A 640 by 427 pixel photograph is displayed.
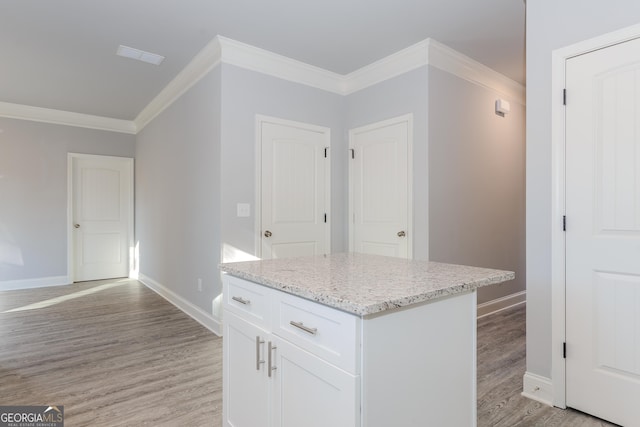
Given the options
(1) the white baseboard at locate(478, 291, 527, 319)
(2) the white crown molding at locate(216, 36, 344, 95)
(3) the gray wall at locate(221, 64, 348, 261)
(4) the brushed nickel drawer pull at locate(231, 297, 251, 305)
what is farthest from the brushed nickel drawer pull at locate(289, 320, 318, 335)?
(1) the white baseboard at locate(478, 291, 527, 319)

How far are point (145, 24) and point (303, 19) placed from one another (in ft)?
4.20

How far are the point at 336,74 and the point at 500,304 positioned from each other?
10.2 feet

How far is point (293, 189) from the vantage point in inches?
146

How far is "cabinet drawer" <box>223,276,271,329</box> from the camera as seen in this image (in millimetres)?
1404

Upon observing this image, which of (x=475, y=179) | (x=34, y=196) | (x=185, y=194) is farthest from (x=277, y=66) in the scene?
(x=34, y=196)

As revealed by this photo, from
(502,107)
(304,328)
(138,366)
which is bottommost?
(138,366)

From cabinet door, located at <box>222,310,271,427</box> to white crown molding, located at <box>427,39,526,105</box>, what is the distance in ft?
9.40

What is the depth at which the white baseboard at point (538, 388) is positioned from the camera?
2.12 metres

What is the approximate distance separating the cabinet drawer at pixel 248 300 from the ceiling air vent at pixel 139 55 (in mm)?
2780

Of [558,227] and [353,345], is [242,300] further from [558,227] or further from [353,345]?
[558,227]

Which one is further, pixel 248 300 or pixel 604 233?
pixel 604 233

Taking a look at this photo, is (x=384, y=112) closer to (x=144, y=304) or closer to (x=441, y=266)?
(x=441, y=266)

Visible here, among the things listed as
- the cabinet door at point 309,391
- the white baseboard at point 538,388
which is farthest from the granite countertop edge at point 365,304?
the white baseboard at point 538,388

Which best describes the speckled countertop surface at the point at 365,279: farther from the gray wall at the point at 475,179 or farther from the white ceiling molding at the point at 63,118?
the white ceiling molding at the point at 63,118
